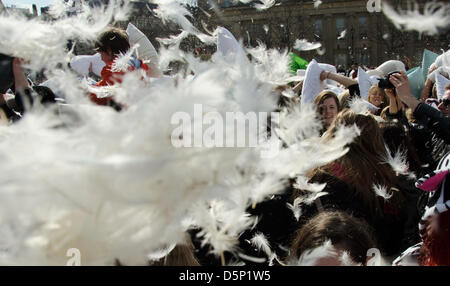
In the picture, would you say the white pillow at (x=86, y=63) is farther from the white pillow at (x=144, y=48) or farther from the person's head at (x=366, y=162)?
the person's head at (x=366, y=162)

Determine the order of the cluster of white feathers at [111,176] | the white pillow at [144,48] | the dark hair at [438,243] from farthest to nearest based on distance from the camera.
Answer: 1. the white pillow at [144,48]
2. the dark hair at [438,243]
3. the cluster of white feathers at [111,176]

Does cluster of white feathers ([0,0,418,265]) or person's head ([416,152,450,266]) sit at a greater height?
cluster of white feathers ([0,0,418,265])

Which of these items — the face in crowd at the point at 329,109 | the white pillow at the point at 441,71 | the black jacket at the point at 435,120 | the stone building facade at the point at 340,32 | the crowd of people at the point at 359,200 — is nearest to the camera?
the crowd of people at the point at 359,200

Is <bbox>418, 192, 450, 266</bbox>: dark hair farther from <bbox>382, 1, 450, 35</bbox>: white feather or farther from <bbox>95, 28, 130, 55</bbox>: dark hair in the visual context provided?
<bbox>95, 28, 130, 55</bbox>: dark hair

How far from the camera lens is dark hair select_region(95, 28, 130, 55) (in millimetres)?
2781

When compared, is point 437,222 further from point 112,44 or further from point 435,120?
point 112,44

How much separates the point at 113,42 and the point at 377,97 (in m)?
3.03

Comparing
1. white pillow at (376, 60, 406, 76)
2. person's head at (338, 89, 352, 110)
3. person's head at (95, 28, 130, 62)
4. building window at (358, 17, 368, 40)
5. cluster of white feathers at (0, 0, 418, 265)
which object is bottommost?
building window at (358, 17, 368, 40)

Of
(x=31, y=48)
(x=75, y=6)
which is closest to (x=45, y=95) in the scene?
(x=31, y=48)

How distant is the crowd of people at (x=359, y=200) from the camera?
5.82 ft

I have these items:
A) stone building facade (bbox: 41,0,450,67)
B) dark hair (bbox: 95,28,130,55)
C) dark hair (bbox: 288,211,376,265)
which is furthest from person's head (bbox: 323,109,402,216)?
→ stone building facade (bbox: 41,0,450,67)

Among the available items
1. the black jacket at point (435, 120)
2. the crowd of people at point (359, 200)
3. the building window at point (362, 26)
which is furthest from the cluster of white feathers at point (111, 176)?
the building window at point (362, 26)

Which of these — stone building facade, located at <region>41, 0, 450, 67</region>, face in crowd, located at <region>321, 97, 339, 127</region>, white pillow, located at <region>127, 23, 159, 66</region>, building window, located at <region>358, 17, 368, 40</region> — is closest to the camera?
white pillow, located at <region>127, 23, 159, 66</region>
